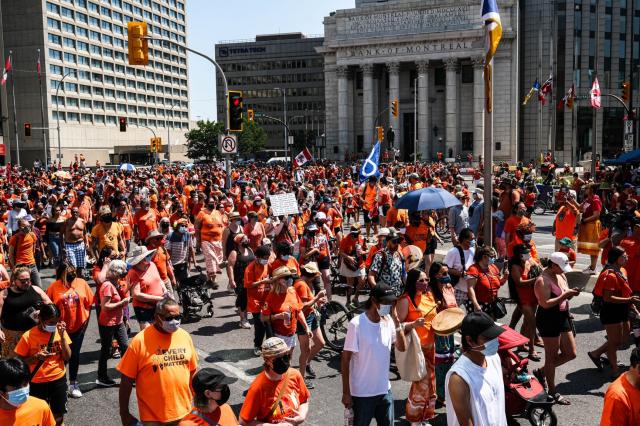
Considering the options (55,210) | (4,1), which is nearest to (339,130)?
(4,1)

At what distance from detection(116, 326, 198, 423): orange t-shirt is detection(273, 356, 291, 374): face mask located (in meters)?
0.97

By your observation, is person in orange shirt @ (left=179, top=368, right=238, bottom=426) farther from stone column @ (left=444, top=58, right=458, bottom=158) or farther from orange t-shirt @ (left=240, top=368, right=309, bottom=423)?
stone column @ (left=444, top=58, right=458, bottom=158)

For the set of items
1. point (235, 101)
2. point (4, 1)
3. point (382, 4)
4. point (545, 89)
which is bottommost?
point (235, 101)

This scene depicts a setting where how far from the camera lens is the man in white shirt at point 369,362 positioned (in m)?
5.43

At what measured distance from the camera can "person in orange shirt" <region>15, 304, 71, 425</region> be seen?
19.8ft

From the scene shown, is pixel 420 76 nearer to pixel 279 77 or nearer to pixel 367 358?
pixel 279 77

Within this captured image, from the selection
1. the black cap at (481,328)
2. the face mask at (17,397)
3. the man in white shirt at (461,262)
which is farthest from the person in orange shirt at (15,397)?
the man in white shirt at (461,262)

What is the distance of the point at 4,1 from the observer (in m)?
88.0

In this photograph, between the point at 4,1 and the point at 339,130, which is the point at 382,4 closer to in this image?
the point at 339,130

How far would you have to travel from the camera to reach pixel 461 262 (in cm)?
895

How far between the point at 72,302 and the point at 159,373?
3063 mm

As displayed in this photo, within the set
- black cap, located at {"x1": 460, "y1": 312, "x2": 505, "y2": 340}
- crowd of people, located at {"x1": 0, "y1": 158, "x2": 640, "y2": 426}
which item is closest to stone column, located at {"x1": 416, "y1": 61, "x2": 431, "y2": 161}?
crowd of people, located at {"x1": 0, "y1": 158, "x2": 640, "y2": 426}

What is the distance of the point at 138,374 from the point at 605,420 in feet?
11.3

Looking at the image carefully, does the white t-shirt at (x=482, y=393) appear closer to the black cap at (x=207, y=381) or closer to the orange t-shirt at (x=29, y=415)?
the black cap at (x=207, y=381)
